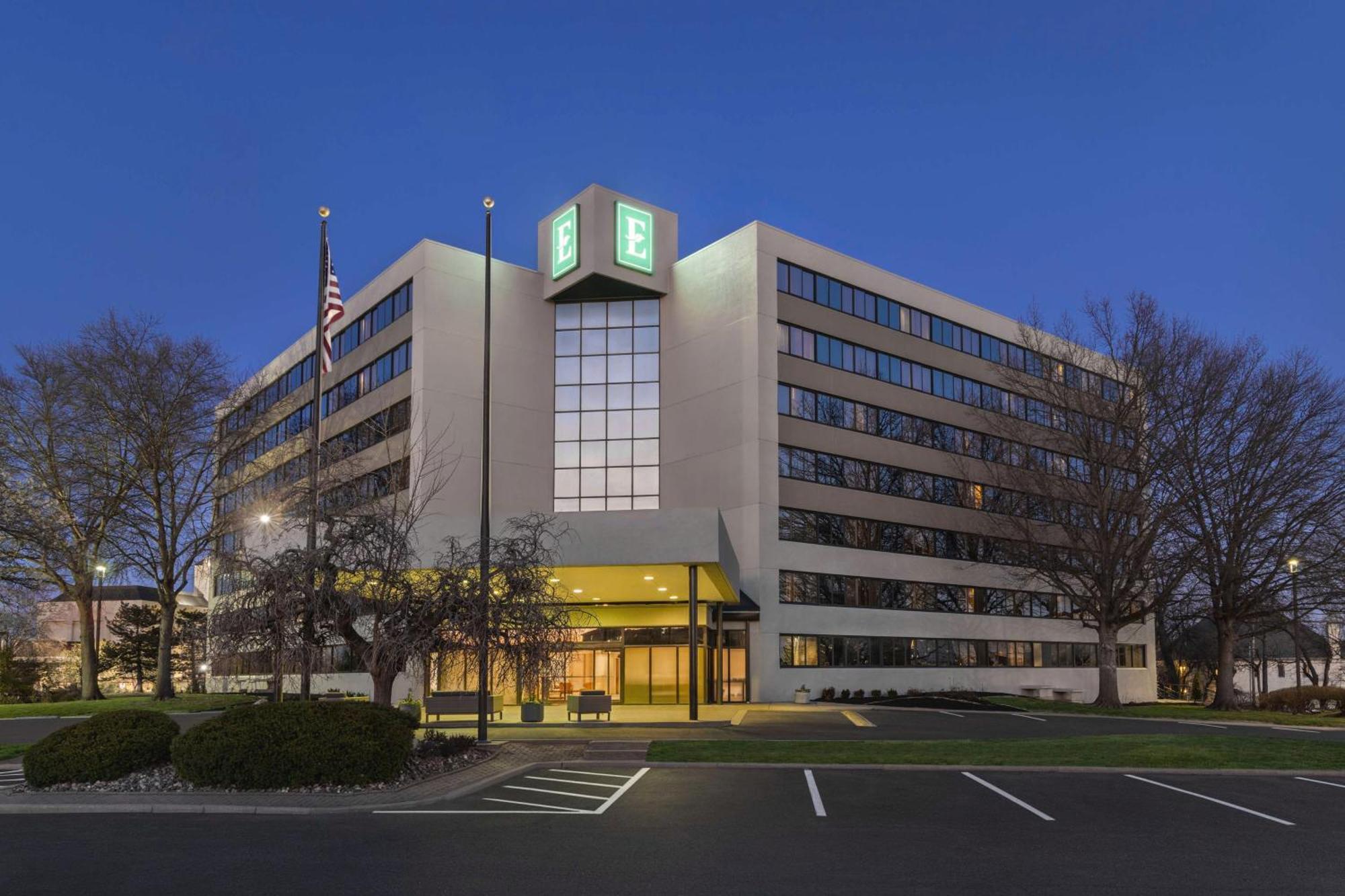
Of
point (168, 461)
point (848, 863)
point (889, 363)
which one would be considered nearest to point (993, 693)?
point (889, 363)

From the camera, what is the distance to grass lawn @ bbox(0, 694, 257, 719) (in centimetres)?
3794

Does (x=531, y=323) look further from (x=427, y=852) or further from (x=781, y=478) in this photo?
(x=427, y=852)

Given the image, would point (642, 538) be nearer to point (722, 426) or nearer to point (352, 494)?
point (352, 494)

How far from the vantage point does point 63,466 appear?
43.0 metres

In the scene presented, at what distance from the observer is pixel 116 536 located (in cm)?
4550

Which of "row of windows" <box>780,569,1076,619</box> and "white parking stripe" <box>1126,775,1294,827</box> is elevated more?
"row of windows" <box>780,569,1076,619</box>

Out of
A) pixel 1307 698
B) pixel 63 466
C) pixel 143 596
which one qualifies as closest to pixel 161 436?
pixel 63 466

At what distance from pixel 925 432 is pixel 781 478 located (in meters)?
11.2

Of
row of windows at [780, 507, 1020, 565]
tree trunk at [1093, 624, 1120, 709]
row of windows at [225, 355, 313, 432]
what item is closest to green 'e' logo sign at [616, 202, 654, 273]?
row of windows at [780, 507, 1020, 565]

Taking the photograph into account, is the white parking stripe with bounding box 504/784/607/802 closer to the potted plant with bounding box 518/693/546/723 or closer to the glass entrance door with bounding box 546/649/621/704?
the potted plant with bounding box 518/693/546/723

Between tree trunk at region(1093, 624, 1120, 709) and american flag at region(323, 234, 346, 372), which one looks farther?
tree trunk at region(1093, 624, 1120, 709)

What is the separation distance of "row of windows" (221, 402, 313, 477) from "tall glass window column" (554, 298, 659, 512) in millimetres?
12885

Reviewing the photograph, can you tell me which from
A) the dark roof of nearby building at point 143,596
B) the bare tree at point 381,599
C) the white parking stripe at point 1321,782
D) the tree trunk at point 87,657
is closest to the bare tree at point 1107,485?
the white parking stripe at point 1321,782

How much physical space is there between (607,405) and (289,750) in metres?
33.8
